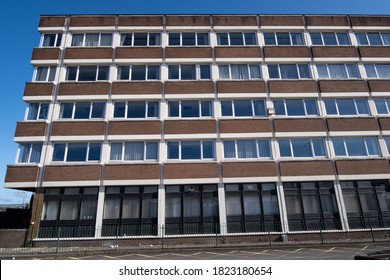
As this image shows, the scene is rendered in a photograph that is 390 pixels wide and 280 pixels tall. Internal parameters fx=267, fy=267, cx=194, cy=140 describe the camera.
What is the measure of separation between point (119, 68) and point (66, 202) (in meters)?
11.3

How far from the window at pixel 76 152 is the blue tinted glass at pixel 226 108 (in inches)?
388

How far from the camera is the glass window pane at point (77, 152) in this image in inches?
769

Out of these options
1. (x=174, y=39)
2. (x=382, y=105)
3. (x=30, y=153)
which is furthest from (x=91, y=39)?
(x=382, y=105)

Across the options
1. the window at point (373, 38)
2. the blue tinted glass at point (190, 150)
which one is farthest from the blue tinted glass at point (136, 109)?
the window at point (373, 38)

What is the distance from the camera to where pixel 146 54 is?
22.6 meters

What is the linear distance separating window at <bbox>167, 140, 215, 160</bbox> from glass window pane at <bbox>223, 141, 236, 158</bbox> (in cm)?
92

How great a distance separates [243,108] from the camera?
2145 centimetres

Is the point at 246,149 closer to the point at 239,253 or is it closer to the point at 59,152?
the point at 239,253

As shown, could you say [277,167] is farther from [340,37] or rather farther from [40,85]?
[40,85]

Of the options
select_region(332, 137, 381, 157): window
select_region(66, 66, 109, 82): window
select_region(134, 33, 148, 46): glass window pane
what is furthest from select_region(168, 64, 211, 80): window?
select_region(332, 137, 381, 157): window

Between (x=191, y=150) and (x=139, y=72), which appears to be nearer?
(x=191, y=150)

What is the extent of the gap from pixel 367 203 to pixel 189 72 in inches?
674

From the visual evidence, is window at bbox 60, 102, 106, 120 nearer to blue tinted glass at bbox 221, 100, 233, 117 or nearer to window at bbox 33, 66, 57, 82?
window at bbox 33, 66, 57, 82

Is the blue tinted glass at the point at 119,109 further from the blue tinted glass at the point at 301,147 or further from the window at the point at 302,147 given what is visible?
the blue tinted glass at the point at 301,147
